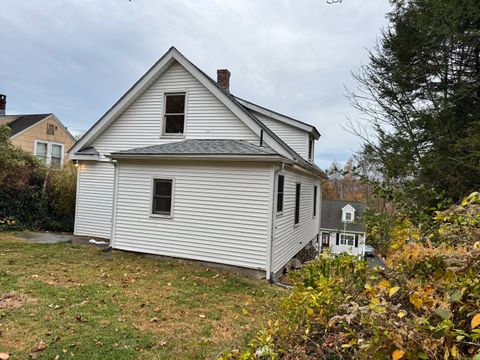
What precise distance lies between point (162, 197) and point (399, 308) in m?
8.45

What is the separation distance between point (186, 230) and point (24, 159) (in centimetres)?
932

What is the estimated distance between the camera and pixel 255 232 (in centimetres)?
834

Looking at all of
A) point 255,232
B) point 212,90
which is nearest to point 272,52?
point 212,90

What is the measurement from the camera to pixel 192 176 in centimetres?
905

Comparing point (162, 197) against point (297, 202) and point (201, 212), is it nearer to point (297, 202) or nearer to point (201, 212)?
point (201, 212)

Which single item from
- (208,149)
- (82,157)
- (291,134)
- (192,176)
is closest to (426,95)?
(291,134)

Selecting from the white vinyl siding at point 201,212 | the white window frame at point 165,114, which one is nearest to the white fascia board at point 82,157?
the white vinyl siding at point 201,212

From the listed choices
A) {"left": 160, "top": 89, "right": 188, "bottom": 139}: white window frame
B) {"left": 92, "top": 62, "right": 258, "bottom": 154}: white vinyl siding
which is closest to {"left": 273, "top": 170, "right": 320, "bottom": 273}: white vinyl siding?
{"left": 92, "top": 62, "right": 258, "bottom": 154}: white vinyl siding

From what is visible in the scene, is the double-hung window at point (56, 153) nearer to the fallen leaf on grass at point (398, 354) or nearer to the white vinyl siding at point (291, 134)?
the white vinyl siding at point (291, 134)

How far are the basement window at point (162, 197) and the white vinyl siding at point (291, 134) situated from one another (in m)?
5.74

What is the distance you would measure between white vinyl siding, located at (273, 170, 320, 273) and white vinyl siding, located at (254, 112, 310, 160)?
129 cm

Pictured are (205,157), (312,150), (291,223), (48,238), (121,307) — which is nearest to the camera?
(121,307)

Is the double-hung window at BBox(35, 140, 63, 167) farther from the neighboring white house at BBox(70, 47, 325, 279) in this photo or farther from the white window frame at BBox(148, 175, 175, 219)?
the white window frame at BBox(148, 175, 175, 219)

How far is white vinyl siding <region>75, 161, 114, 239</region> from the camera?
12.5 meters
